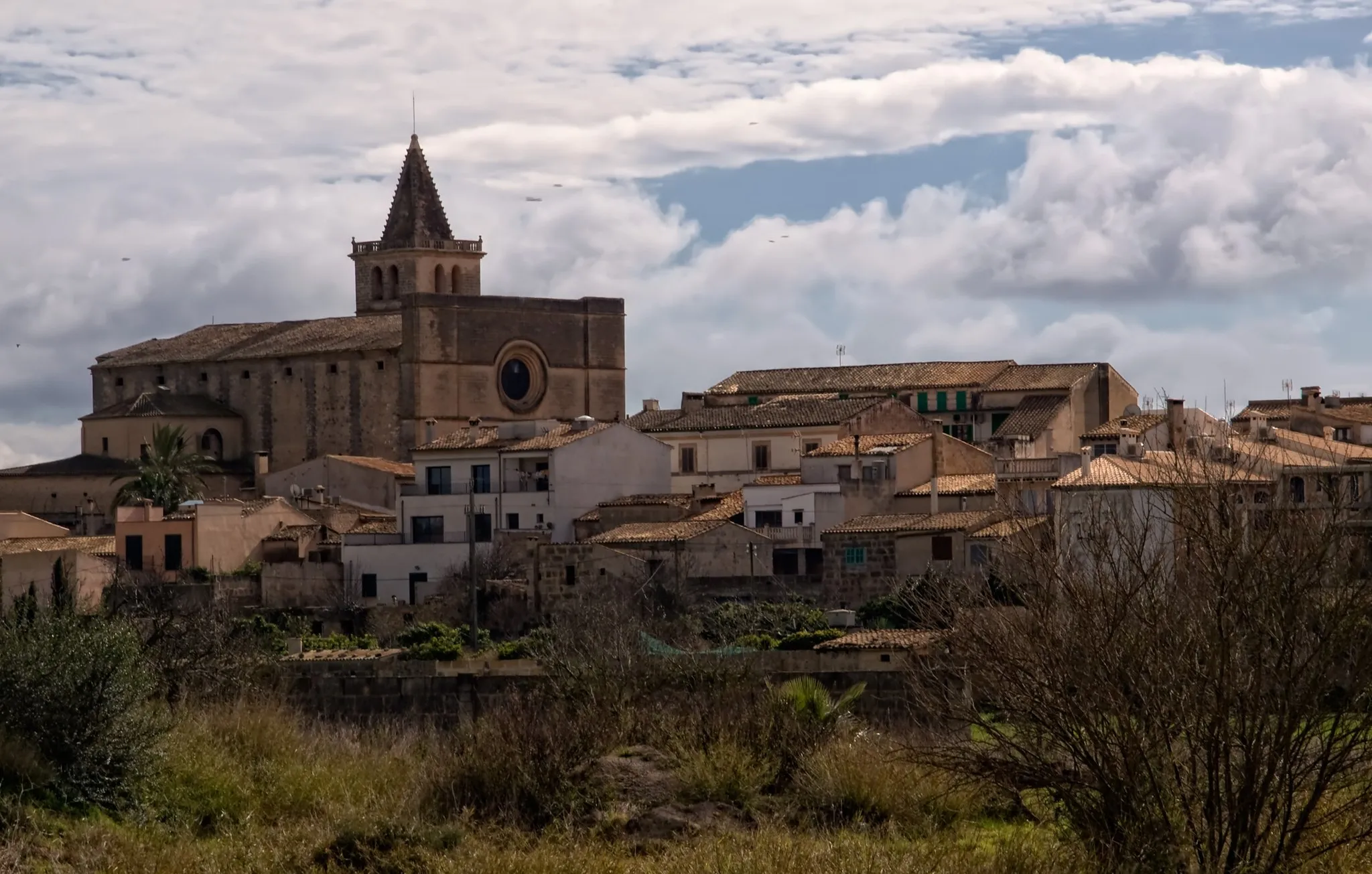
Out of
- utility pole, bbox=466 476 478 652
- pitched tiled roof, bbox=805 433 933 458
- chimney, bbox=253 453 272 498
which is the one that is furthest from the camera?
chimney, bbox=253 453 272 498

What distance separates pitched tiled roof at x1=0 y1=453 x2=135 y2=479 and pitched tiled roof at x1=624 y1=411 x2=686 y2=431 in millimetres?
14314

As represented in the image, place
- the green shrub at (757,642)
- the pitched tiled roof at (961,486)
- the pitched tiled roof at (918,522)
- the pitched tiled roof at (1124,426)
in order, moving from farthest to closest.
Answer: the pitched tiled roof at (1124,426)
the pitched tiled roof at (961,486)
the pitched tiled roof at (918,522)
the green shrub at (757,642)


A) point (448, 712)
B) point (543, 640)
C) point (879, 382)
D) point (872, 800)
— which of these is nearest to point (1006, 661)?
point (872, 800)

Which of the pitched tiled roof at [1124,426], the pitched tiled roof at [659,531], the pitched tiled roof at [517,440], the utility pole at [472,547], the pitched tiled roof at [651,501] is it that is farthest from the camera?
the pitched tiled roof at [517,440]

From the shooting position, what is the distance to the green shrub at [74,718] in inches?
1051

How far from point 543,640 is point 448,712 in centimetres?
470

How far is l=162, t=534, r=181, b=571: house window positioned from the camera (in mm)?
57094

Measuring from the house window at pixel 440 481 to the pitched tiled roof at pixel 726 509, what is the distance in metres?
6.41

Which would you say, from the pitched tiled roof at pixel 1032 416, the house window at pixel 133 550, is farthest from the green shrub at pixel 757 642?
the pitched tiled roof at pixel 1032 416

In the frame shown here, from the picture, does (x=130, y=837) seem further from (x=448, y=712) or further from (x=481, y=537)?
(x=481, y=537)

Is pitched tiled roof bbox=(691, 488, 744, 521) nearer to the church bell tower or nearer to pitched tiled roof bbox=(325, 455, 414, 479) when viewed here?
pitched tiled roof bbox=(325, 455, 414, 479)

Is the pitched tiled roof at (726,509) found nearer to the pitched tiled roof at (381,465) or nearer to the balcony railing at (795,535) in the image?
the balcony railing at (795,535)

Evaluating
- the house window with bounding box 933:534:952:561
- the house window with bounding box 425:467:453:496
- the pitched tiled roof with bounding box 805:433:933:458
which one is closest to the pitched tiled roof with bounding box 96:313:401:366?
the house window with bounding box 425:467:453:496

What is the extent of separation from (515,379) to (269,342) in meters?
8.93
